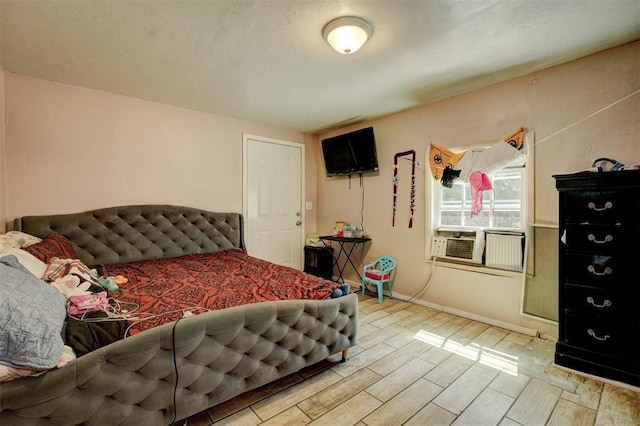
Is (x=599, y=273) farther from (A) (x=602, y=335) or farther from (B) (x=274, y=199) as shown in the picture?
(B) (x=274, y=199)

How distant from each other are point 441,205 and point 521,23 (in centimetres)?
191

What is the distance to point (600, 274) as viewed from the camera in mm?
2020

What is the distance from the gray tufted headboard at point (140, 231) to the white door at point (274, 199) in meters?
0.36

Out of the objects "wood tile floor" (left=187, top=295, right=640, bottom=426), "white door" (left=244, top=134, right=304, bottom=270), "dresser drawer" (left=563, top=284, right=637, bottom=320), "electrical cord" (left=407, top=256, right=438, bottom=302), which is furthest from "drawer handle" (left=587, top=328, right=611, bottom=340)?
"white door" (left=244, top=134, right=304, bottom=270)

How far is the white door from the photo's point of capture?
13.6 feet

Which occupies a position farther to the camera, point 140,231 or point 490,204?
point 140,231

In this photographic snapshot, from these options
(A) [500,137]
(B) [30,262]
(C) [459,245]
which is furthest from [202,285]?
(A) [500,137]

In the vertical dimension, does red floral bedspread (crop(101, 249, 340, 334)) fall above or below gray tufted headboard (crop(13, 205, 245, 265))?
below

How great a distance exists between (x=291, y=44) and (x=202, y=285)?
1.97 m

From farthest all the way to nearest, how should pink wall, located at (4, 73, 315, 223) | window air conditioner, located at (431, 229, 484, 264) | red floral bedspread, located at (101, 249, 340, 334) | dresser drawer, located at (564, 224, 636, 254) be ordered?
window air conditioner, located at (431, 229, 484, 264) → pink wall, located at (4, 73, 315, 223) → dresser drawer, located at (564, 224, 636, 254) → red floral bedspread, located at (101, 249, 340, 334)

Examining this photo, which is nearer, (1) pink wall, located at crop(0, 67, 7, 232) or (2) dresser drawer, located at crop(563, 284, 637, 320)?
(2) dresser drawer, located at crop(563, 284, 637, 320)

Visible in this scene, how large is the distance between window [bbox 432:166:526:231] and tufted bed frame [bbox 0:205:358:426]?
5.92 ft

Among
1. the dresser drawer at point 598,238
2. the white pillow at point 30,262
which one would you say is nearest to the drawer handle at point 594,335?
the dresser drawer at point 598,238

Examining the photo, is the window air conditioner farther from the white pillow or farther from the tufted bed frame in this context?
the white pillow
